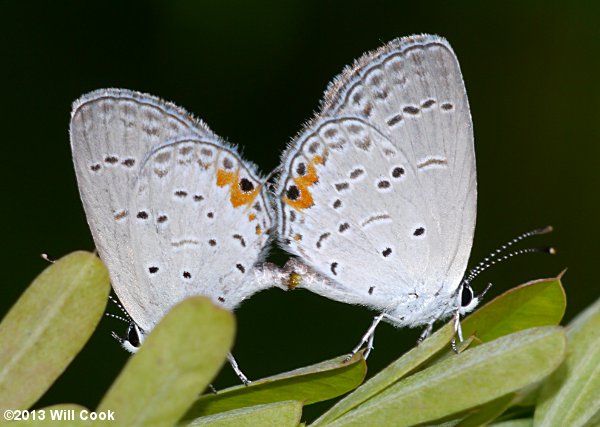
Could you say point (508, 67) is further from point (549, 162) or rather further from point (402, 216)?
point (402, 216)

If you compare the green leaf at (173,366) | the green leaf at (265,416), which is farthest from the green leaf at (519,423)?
the green leaf at (173,366)

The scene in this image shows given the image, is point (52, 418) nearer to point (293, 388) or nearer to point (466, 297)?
point (293, 388)

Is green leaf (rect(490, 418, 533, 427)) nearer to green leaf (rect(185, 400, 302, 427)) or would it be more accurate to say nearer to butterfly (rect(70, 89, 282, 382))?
green leaf (rect(185, 400, 302, 427))

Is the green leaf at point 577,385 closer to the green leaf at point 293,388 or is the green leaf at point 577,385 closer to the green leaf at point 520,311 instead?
the green leaf at point 520,311

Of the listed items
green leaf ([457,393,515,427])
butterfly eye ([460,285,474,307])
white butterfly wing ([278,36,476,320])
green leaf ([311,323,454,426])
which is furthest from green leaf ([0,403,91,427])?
butterfly eye ([460,285,474,307])

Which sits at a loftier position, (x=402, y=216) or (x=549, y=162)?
(x=402, y=216)

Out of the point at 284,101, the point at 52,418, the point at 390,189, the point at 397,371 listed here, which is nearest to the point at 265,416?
the point at 397,371

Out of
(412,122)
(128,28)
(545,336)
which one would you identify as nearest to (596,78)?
(412,122)
